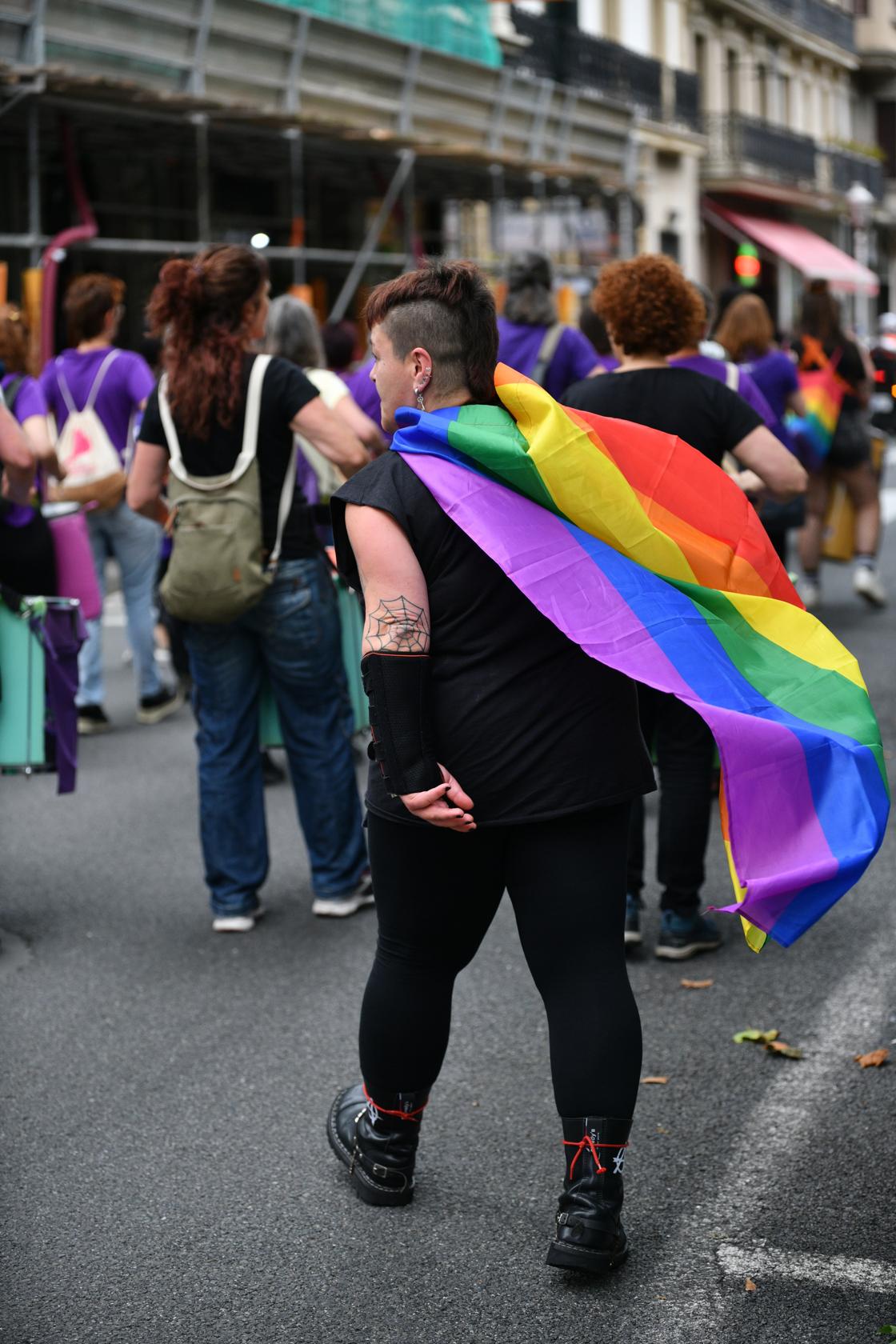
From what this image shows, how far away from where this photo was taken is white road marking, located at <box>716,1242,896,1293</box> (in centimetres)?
323

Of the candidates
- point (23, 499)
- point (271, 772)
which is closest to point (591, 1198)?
point (23, 499)

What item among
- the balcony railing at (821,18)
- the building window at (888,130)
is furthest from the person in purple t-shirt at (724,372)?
the building window at (888,130)

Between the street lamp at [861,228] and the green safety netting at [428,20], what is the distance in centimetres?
1516

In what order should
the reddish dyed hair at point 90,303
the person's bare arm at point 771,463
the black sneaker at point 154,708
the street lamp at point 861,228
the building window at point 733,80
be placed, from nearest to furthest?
the person's bare arm at point 771,463 → the reddish dyed hair at point 90,303 → the black sneaker at point 154,708 → the street lamp at point 861,228 → the building window at point 733,80

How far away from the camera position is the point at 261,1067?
4434 mm

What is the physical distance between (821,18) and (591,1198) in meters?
47.9

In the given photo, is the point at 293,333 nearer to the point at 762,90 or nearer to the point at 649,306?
the point at 649,306

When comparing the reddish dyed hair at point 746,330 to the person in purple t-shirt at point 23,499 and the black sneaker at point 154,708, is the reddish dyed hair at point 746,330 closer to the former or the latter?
the black sneaker at point 154,708

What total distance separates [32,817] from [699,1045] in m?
3.57

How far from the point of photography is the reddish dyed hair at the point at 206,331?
5047mm

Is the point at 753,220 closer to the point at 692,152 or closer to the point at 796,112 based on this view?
the point at 692,152

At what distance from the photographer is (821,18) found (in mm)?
46719

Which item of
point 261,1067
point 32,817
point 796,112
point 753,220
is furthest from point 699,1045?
point 796,112

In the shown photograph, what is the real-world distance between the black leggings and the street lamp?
113ft
